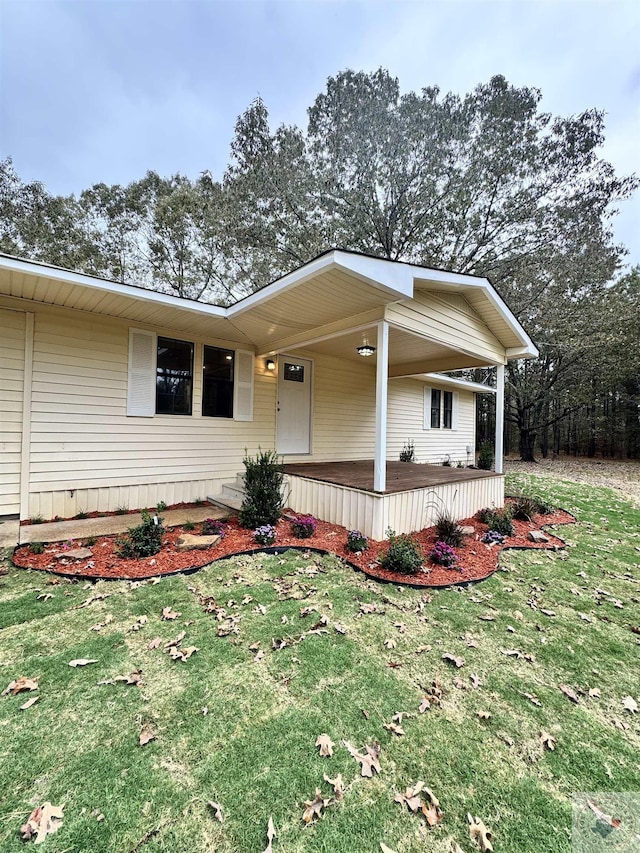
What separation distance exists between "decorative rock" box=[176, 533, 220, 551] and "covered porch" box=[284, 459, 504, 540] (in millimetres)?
1785

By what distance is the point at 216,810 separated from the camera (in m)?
1.51

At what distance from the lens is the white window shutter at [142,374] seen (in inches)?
222

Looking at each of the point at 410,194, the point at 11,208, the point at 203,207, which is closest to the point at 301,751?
the point at 410,194

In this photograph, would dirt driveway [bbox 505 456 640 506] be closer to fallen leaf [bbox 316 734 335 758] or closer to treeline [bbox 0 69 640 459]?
treeline [bbox 0 69 640 459]

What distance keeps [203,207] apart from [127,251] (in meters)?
3.62

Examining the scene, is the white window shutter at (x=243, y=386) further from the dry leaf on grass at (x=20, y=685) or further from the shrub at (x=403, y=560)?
the dry leaf on grass at (x=20, y=685)

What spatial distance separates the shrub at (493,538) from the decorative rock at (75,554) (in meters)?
5.06

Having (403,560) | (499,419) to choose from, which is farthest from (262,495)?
(499,419)

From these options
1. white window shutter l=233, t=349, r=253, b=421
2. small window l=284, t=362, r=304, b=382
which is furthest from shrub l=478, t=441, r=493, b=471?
white window shutter l=233, t=349, r=253, b=421

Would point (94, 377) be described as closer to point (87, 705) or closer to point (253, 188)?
point (87, 705)

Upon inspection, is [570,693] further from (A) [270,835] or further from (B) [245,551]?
(B) [245,551]

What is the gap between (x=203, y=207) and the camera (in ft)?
42.3

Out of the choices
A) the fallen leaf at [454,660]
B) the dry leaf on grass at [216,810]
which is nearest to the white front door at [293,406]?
the fallen leaf at [454,660]

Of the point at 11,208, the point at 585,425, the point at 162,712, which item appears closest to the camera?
the point at 162,712
